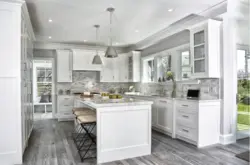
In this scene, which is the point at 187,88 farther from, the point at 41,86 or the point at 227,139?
the point at 41,86

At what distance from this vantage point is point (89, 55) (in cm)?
665

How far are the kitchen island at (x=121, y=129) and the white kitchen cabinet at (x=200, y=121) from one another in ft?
3.33

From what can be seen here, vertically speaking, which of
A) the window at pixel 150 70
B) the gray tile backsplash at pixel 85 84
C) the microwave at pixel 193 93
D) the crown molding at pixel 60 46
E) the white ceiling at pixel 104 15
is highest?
the white ceiling at pixel 104 15

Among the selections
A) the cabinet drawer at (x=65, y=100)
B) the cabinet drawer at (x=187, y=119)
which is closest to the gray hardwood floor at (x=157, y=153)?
the cabinet drawer at (x=187, y=119)

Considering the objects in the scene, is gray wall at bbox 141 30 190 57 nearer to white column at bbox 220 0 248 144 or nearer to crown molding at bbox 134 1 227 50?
crown molding at bbox 134 1 227 50

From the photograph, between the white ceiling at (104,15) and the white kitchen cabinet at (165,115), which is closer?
the white ceiling at (104,15)

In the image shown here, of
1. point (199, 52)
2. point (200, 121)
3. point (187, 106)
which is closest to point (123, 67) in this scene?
point (199, 52)

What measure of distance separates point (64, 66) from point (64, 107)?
1.42m

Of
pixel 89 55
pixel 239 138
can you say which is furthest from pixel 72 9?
pixel 239 138

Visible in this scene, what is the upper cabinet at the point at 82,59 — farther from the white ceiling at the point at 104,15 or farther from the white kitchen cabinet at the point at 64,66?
the white ceiling at the point at 104,15

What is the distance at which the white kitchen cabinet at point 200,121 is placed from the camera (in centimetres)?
348

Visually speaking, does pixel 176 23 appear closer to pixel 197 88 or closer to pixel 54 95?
pixel 197 88

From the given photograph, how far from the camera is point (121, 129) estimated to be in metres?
2.97

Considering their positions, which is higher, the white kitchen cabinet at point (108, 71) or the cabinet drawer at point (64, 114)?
the white kitchen cabinet at point (108, 71)
